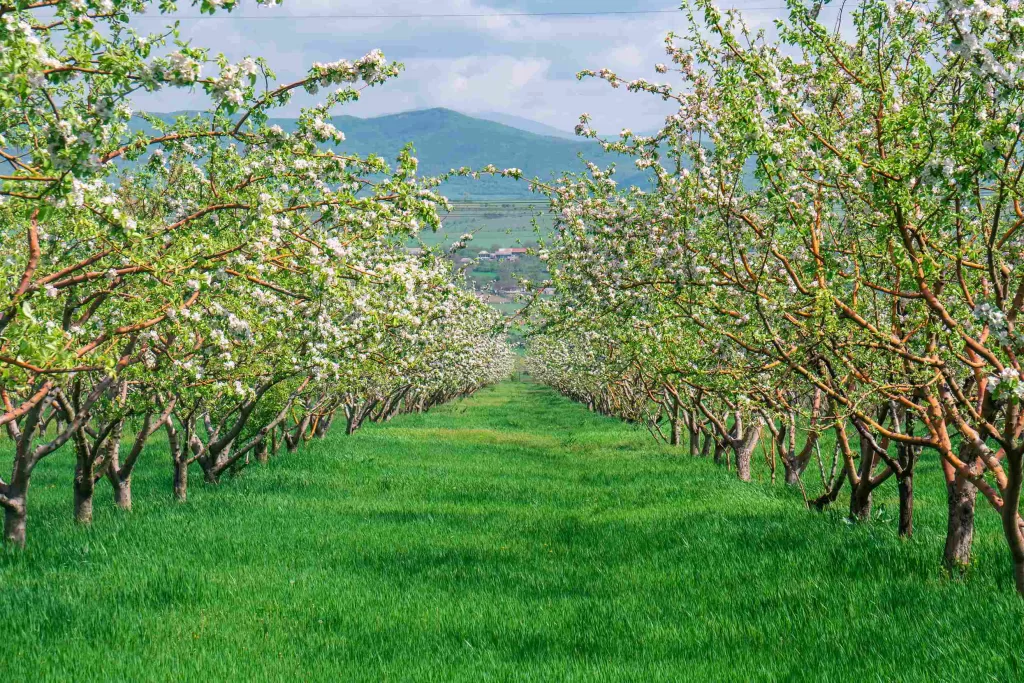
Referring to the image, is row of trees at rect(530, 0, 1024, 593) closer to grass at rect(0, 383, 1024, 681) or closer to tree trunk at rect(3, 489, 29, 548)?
grass at rect(0, 383, 1024, 681)

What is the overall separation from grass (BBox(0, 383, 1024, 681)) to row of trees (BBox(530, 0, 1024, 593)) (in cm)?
129

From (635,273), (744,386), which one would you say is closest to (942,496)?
(744,386)

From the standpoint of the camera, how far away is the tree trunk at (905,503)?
13453 millimetres

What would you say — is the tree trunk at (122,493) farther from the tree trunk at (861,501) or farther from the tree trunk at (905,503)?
the tree trunk at (905,503)

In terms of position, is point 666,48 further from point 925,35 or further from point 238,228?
point 238,228

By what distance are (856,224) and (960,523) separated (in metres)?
3.89

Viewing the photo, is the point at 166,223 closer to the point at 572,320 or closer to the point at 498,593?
the point at 498,593

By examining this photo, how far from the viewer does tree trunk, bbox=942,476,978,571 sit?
1088 centimetres

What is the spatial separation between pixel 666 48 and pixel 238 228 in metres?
5.74

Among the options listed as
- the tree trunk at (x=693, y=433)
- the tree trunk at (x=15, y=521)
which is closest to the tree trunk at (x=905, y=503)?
the tree trunk at (x=15, y=521)

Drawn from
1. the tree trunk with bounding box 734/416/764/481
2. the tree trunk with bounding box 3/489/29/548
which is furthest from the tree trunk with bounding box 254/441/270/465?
the tree trunk with bounding box 734/416/764/481

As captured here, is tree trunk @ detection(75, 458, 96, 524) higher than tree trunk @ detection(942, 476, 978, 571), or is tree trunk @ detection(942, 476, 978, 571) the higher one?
tree trunk @ detection(942, 476, 978, 571)

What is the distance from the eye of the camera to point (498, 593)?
11.7 m

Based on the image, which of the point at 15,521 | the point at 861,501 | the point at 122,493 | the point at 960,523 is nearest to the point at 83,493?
the point at 122,493
